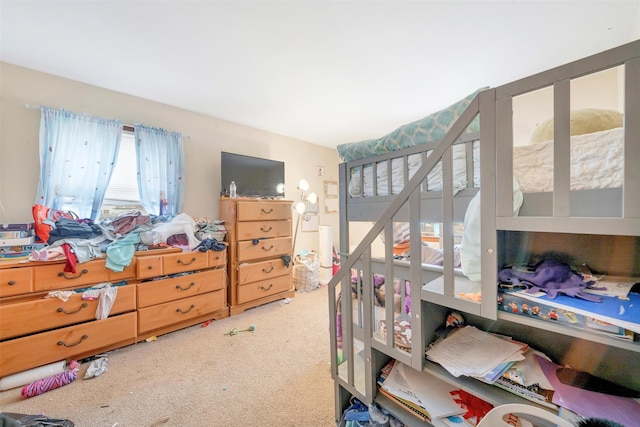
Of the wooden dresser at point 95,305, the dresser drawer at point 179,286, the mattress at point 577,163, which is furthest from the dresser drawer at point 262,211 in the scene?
the mattress at point 577,163

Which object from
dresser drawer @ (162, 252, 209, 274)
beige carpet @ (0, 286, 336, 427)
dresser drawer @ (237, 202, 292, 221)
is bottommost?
beige carpet @ (0, 286, 336, 427)

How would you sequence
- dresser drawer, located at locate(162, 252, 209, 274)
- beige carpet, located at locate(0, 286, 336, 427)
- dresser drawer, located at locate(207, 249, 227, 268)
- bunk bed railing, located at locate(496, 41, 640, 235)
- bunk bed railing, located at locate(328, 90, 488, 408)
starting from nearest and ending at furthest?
bunk bed railing, located at locate(496, 41, 640, 235) < bunk bed railing, located at locate(328, 90, 488, 408) < beige carpet, located at locate(0, 286, 336, 427) < dresser drawer, located at locate(162, 252, 209, 274) < dresser drawer, located at locate(207, 249, 227, 268)

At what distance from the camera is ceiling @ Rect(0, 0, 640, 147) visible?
1431mm

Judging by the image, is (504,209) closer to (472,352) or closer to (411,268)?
(411,268)

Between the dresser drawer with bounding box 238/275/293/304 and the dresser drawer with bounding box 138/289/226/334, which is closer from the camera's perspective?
the dresser drawer with bounding box 138/289/226/334

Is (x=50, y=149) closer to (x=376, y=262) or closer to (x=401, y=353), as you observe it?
(x=376, y=262)

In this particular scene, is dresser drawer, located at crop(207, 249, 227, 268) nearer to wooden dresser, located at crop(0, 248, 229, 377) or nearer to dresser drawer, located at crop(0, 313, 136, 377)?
wooden dresser, located at crop(0, 248, 229, 377)

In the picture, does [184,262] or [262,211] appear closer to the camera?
[184,262]

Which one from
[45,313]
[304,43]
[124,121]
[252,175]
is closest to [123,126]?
[124,121]

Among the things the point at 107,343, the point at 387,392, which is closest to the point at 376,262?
the point at 387,392

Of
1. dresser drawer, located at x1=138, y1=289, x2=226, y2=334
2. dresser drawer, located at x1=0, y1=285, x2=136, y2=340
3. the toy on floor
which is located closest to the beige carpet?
the toy on floor

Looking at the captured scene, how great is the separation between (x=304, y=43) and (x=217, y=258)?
85.6 inches

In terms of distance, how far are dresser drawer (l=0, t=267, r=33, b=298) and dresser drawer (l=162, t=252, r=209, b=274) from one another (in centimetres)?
80

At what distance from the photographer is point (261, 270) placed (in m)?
2.89
